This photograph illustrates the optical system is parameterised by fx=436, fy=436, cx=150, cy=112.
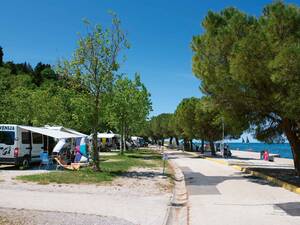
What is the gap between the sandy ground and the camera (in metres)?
9.17

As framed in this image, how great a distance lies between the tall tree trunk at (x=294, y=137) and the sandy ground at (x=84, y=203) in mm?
7525

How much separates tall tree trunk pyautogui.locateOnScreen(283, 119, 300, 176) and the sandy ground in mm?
7525

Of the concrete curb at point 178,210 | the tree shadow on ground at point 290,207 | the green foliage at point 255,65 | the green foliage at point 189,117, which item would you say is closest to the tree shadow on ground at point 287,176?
the green foliage at point 255,65

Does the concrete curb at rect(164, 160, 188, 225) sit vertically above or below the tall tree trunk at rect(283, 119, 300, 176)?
below

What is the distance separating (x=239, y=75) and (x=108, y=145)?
150ft

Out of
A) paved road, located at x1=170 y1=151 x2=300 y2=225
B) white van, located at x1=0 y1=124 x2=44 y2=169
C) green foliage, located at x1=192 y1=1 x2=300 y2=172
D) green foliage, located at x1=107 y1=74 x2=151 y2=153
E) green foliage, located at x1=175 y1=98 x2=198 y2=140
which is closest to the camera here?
paved road, located at x1=170 y1=151 x2=300 y2=225

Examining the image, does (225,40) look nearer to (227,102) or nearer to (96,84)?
(227,102)

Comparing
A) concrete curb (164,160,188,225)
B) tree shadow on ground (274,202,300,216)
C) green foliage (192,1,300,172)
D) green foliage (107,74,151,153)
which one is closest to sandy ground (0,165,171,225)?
concrete curb (164,160,188,225)

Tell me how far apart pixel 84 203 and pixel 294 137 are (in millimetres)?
13195

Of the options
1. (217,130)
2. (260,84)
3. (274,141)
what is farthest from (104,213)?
(217,130)

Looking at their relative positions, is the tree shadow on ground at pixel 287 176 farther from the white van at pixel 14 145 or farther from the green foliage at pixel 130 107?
the green foliage at pixel 130 107

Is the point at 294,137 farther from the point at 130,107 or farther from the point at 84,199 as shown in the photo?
the point at 130,107

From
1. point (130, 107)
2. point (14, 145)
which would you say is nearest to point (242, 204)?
point (14, 145)

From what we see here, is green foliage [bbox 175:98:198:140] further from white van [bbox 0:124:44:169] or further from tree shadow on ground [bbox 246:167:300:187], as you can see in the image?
white van [bbox 0:124:44:169]
